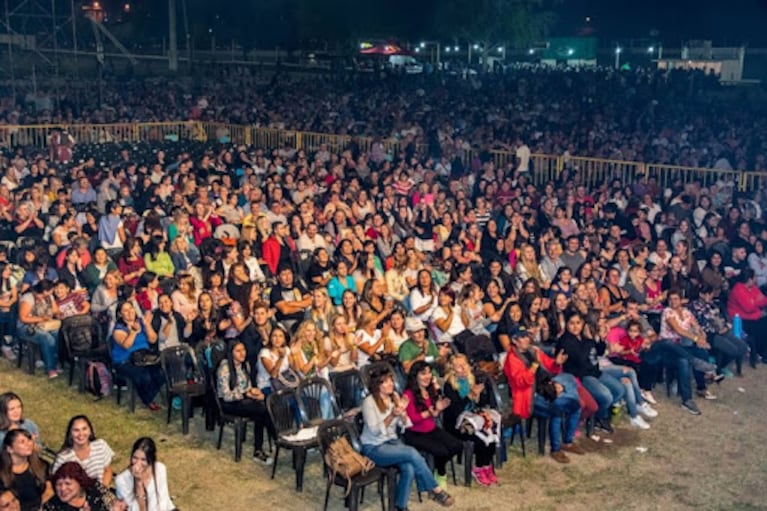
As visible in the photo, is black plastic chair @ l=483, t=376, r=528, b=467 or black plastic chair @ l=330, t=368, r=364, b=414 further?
black plastic chair @ l=330, t=368, r=364, b=414

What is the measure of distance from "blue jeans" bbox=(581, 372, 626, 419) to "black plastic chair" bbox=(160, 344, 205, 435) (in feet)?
13.4

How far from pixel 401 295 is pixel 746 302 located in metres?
4.60

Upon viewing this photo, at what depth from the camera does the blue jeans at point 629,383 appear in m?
10.4

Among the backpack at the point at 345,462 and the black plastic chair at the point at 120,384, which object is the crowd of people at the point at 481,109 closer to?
the black plastic chair at the point at 120,384

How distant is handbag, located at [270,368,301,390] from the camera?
A: 934cm

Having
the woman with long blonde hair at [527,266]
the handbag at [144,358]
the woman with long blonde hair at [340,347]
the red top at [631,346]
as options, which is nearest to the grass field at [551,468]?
the handbag at [144,358]

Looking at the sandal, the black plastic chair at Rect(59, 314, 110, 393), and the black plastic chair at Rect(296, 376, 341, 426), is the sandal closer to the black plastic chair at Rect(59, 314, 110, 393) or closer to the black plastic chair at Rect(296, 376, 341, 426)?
the black plastic chair at Rect(296, 376, 341, 426)

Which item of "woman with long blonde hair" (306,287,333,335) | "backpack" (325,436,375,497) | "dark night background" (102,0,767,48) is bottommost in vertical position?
"backpack" (325,436,375,497)

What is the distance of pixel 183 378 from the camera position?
10008mm

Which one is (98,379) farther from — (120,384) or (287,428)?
(287,428)

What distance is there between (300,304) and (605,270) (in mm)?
4326

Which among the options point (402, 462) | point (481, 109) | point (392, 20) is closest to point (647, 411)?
point (402, 462)

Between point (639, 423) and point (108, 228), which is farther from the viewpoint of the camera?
point (108, 228)

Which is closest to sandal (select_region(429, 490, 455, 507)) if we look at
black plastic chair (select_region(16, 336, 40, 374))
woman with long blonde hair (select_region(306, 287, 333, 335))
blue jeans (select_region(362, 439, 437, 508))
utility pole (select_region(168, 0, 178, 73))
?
blue jeans (select_region(362, 439, 437, 508))
